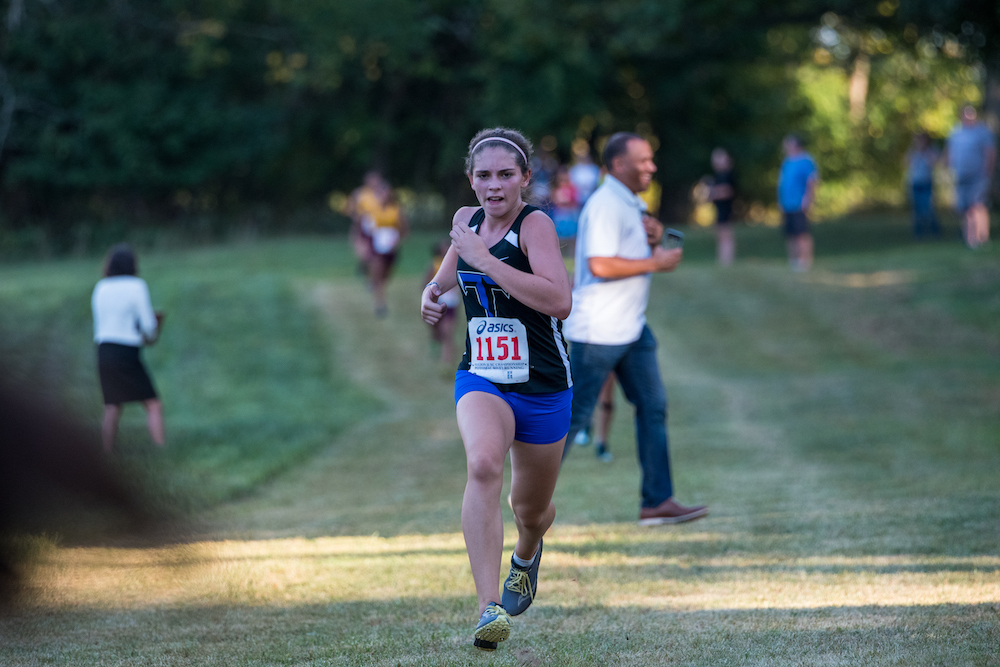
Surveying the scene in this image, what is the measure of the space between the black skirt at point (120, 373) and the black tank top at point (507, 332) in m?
6.15

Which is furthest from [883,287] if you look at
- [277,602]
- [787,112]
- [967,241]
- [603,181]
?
[787,112]

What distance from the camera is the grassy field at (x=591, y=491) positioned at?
194 inches

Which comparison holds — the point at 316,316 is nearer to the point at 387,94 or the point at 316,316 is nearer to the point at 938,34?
the point at 938,34

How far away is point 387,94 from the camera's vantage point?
3906 cm

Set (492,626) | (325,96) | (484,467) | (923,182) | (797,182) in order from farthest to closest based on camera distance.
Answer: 1. (325,96)
2. (923,182)
3. (797,182)
4. (484,467)
5. (492,626)

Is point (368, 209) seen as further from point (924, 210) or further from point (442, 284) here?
point (442, 284)

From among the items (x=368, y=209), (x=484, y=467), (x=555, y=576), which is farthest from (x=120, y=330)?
(x=368, y=209)

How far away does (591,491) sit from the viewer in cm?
906

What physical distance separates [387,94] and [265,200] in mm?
6021

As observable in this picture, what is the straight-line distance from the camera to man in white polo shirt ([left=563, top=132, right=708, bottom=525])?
7.11m

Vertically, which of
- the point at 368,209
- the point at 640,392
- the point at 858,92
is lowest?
the point at 640,392

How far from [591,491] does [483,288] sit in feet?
15.3

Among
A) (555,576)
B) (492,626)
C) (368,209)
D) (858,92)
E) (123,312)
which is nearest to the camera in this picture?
(492,626)

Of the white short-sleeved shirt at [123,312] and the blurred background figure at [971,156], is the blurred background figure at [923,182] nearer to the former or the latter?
the blurred background figure at [971,156]
